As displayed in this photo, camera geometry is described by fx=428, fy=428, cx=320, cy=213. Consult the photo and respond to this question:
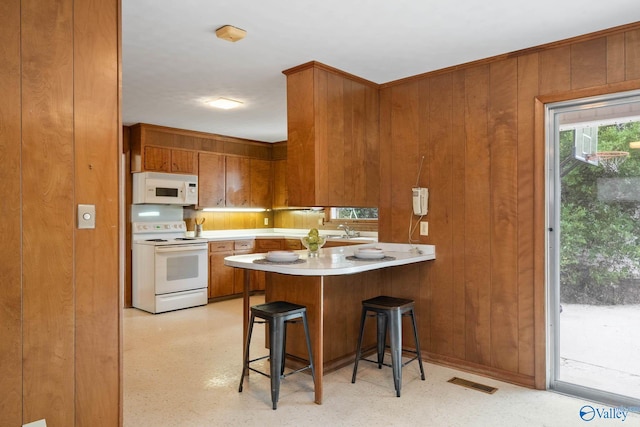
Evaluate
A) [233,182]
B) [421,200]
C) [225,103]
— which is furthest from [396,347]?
[233,182]

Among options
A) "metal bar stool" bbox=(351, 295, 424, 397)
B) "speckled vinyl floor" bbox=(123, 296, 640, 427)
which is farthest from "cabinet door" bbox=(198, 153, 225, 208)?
"metal bar stool" bbox=(351, 295, 424, 397)

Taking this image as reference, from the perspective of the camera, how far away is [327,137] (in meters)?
3.41

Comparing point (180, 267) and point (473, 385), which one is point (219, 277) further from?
point (473, 385)

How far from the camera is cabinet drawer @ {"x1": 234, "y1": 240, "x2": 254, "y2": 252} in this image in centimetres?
631

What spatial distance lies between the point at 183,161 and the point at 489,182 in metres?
4.14

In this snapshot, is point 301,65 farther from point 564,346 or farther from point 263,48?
point 564,346

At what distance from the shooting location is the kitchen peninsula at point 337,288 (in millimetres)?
2873

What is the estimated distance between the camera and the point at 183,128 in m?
5.79

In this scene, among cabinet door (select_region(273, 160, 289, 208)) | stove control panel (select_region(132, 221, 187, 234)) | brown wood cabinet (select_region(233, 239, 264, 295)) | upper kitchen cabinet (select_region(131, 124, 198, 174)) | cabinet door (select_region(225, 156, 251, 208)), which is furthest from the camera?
cabinet door (select_region(273, 160, 289, 208))

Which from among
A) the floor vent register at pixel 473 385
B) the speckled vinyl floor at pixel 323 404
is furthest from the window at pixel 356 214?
the floor vent register at pixel 473 385

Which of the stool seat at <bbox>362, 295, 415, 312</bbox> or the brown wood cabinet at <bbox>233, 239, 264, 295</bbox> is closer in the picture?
the stool seat at <bbox>362, 295, 415, 312</bbox>

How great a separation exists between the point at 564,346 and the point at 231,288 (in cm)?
441

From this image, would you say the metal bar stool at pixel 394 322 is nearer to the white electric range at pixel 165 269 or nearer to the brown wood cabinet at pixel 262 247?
the white electric range at pixel 165 269

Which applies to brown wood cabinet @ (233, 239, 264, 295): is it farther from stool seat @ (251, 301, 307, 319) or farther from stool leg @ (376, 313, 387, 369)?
stool seat @ (251, 301, 307, 319)
